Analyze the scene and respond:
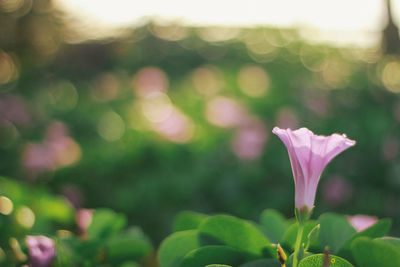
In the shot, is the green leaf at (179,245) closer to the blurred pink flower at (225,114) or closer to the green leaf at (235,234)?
the green leaf at (235,234)

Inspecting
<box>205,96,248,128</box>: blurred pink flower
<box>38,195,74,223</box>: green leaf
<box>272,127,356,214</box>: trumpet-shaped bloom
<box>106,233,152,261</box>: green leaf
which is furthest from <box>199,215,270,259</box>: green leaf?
<box>205,96,248,128</box>: blurred pink flower

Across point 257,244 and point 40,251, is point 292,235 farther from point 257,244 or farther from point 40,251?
point 40,251

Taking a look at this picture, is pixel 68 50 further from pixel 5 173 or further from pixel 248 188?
pixel 248 188

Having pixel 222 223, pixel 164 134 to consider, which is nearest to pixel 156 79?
pixel 164 134

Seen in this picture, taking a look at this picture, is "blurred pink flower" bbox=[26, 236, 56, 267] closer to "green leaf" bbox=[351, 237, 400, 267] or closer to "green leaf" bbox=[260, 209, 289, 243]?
"green leaf" bbox=[260, 209, 289, 243]

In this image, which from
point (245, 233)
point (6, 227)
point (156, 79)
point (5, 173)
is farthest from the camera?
point (156, 79)

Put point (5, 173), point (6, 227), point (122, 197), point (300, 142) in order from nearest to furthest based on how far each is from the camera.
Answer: point (300, 142)
point (6, 227)
point (122, 197)
point (5, 173)

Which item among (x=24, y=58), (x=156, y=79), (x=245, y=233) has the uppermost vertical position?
(x=24, y=58)

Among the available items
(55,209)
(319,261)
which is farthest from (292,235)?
(55,209)
